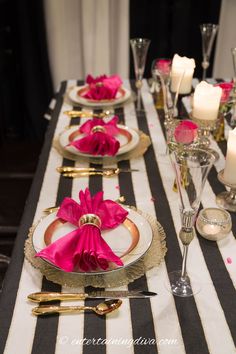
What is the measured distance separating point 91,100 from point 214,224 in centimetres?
94

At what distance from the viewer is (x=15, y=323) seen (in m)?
0.75

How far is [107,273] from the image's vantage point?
84 centimetres

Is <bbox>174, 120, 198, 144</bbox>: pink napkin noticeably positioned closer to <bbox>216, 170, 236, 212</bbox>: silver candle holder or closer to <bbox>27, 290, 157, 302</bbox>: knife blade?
<bbox>216, 170, 236, 212</bbox>: silver candle holder

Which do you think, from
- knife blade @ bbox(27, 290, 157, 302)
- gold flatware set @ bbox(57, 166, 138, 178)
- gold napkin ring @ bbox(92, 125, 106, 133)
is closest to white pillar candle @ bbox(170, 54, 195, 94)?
gold napkin ring @ bbox(92, 125, 106, 133)

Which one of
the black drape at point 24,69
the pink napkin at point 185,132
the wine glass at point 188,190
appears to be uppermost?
the wine glass at point 188,190

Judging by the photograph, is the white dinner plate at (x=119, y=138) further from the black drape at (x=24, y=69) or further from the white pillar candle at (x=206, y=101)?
the black drape at (x=24, y=69)

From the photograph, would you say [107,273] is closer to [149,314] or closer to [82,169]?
[149,314]

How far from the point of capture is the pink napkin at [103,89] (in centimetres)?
175

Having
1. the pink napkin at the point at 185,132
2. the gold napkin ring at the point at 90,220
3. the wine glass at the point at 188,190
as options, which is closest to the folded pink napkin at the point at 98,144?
the pink napkin at the point at 185,132

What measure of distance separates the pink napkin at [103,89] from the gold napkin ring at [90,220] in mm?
928

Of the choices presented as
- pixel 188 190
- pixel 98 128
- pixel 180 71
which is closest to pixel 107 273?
pixel 188 190

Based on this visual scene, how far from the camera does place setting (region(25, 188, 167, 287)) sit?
2.71 feet

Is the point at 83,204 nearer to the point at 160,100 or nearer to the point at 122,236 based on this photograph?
the point at 122,236

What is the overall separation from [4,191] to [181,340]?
1.16 metres
